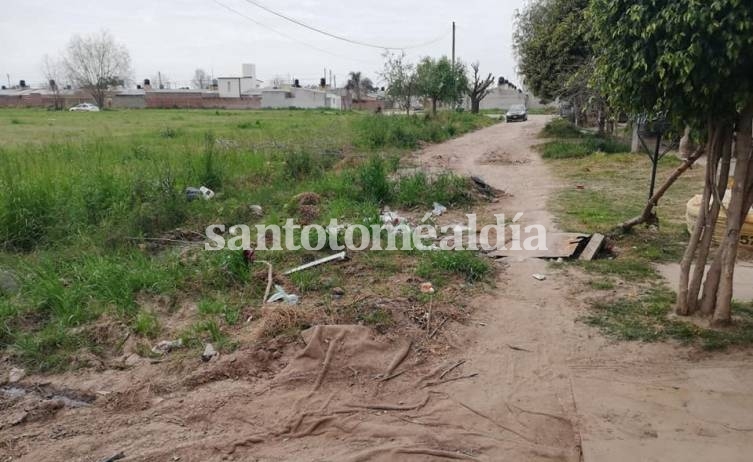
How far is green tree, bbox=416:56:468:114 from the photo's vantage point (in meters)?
31.3

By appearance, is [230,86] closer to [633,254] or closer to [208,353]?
[633,254]

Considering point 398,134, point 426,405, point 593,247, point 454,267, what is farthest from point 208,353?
point 398,134

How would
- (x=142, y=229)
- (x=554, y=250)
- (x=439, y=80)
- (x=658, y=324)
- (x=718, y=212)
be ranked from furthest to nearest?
(x=439, y=80), (x=142, y=229), (x=554, y=250), (x=658, y=324), (x=718, y=212)

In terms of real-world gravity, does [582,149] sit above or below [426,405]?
above

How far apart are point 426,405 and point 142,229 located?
485 cm

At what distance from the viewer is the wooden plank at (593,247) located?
19.3 ft

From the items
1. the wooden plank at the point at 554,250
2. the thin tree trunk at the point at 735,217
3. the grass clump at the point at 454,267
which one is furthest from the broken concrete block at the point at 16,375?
the thin tree trunk at the point at 735,217

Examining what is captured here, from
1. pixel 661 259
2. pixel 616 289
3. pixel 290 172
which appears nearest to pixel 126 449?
pixel 616 289

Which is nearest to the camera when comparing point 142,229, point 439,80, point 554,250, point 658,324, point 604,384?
point 604,384

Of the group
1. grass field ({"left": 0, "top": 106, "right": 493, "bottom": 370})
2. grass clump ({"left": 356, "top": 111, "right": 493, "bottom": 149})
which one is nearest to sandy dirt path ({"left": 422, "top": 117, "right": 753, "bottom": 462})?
grass field ({"left": 0, "top": 106, "right": 493, "bottom": 370})

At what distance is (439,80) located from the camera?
104 feet

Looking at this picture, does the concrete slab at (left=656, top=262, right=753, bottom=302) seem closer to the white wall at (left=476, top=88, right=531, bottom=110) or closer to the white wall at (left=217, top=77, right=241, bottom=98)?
the white wall at (left=476, top=88, right=531, bottom=110)

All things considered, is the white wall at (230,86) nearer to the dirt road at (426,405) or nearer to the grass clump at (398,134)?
the grass clump at (398,134)

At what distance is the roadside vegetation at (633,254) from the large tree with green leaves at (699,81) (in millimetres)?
247
